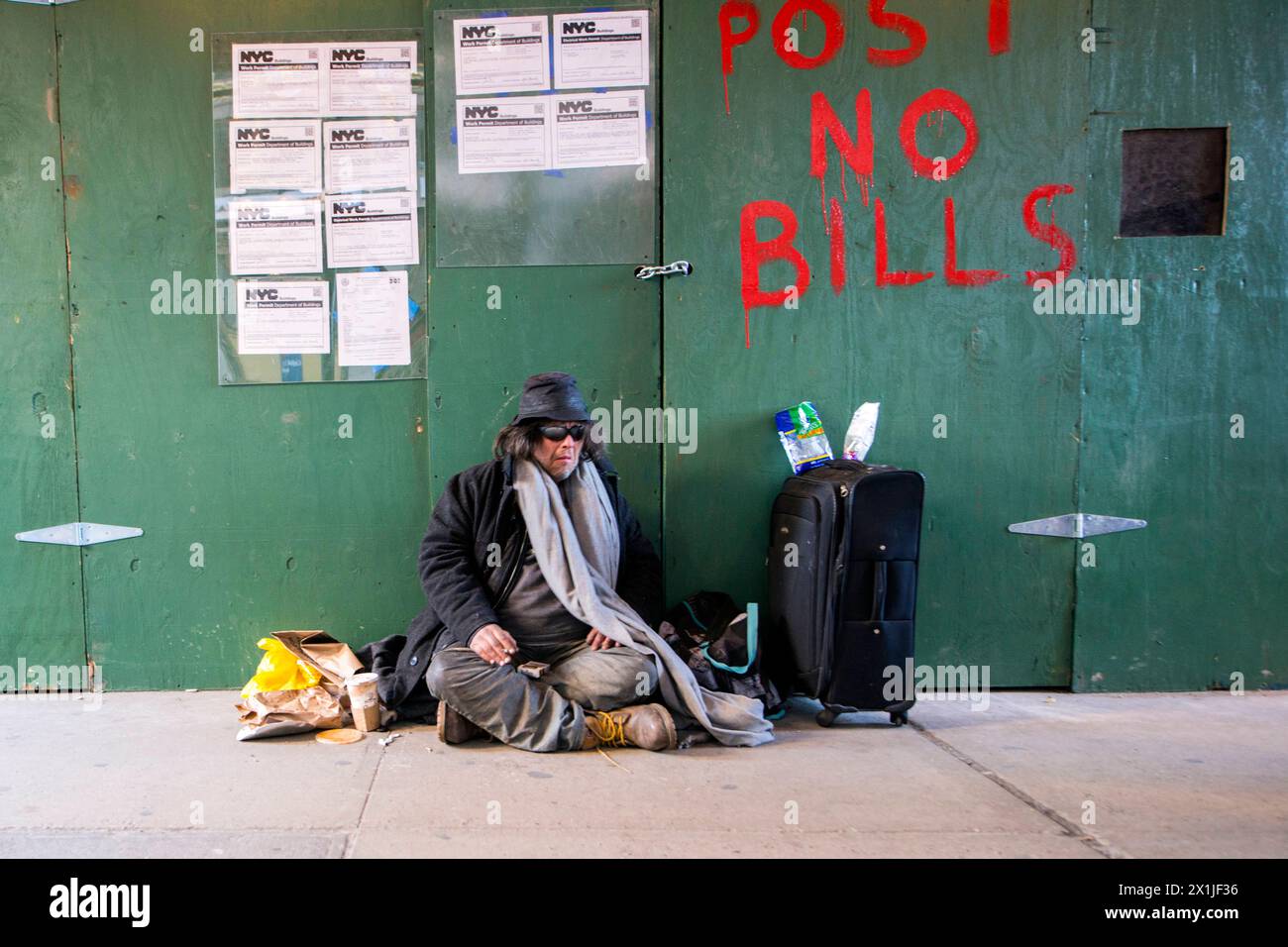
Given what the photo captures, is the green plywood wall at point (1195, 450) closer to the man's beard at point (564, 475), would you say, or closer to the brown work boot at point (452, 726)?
the man's beard at point (564, 475)

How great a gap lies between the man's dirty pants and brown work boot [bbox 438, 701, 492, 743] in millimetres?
33

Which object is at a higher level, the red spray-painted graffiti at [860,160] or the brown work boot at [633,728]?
the red spray-painted graffiti at [860,160]

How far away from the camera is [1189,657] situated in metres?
3.69

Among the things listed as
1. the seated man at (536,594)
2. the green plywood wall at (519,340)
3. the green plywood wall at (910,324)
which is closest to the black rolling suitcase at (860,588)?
the green plywood wall at (910,324)

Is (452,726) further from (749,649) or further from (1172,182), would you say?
(1172,182)

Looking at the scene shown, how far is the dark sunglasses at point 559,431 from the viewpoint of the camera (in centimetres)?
319

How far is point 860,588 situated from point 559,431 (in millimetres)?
1284

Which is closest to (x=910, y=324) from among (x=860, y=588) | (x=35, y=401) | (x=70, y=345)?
(x=860, y=588)

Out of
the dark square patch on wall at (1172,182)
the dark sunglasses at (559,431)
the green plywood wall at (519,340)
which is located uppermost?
the dark square patch on wall at (1172,182)

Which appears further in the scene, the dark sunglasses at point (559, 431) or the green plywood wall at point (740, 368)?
the green plywood wall at point (740, 368)

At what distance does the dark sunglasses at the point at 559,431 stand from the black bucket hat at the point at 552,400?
0.05 meters

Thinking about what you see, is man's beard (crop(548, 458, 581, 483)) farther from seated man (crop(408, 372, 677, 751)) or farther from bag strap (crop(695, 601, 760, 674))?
bag strap (crop(695, 601, 760, 674))

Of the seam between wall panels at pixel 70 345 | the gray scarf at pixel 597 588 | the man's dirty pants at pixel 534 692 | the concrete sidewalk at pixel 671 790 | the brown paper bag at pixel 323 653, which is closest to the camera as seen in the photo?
the concrete sidewalk at pixel 671 790

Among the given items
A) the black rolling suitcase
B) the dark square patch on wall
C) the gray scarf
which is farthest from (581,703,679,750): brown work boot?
the dark square patch on wall
